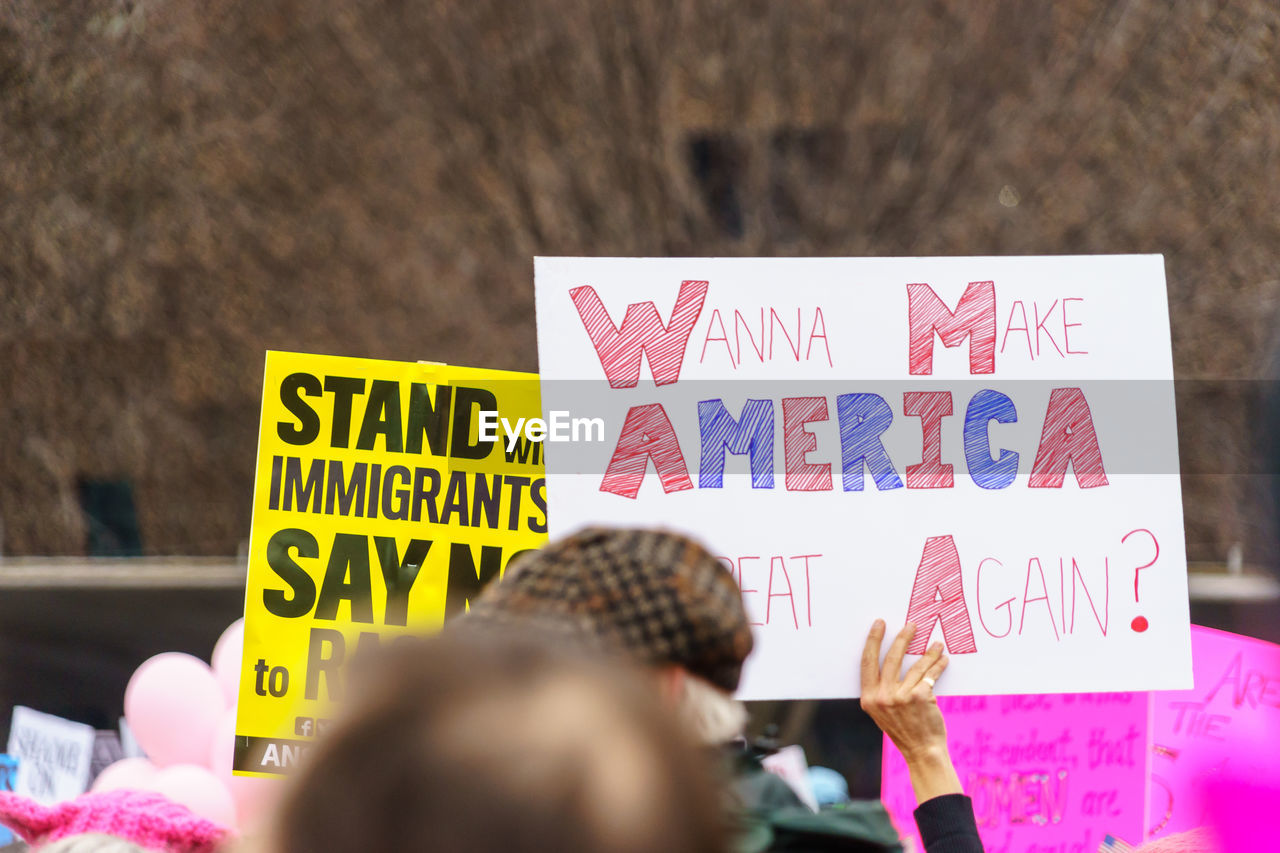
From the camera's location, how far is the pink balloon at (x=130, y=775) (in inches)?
100

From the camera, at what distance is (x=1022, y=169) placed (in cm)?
714

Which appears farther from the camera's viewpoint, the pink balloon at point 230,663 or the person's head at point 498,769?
the pink balloon at point 230,663

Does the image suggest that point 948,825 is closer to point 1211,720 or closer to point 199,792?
point 1211,720

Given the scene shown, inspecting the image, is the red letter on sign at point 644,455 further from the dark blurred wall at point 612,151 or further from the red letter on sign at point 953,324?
the dark blurred wall at point 612,151

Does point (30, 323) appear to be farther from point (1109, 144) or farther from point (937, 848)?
point (937, 848)

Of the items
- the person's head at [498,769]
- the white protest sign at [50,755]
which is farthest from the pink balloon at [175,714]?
the person's head at [498,769]

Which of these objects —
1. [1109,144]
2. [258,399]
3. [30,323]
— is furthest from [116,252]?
[1109,144]

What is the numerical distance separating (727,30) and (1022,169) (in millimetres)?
1924

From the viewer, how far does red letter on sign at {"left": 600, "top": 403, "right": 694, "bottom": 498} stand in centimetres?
172

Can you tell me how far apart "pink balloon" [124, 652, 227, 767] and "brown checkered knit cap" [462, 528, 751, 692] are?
6.42 feet

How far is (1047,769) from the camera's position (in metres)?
2.15

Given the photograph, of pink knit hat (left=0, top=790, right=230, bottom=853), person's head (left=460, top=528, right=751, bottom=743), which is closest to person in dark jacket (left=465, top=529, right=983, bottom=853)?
person's head (left=460, top=528, right=751, bottom=743)

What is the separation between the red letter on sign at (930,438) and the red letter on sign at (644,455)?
0.34 meters

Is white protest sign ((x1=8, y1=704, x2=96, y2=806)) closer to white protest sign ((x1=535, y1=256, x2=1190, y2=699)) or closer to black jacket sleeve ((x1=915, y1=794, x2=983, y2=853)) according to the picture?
white protest sign ((x1=535, y1=256, x2=1190, y2=699))
